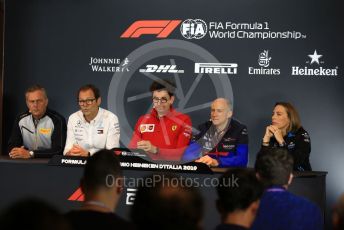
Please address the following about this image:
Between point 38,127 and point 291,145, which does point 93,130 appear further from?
point 291,145

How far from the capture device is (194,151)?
4590mm

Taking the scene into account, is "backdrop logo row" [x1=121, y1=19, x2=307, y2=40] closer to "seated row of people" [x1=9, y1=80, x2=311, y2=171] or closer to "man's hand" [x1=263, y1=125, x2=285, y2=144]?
"seated row of people" [x1=9, y1=80, x2=311, y2=171]

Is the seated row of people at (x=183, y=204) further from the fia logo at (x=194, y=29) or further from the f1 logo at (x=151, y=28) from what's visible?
the f1 logo at (x=151, y=28)

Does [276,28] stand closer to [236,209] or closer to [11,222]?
[236,209]

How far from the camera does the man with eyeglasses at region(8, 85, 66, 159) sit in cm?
491

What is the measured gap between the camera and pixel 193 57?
5.89 m

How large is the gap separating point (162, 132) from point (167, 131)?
0.16ft

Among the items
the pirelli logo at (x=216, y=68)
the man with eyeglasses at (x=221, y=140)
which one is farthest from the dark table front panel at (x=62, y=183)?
the pirelli logo at (x=216, y=68)

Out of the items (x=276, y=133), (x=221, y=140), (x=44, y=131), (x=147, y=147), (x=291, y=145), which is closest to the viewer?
(x=147, y=147)

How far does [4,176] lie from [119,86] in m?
2.60

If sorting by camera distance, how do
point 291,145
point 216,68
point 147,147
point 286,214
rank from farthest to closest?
point 216,68
point 291,145
point 147,147
point 286,214

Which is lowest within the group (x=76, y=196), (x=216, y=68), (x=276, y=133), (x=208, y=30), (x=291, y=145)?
(x=76, y=196)

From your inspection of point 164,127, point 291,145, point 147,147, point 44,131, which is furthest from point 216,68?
point 44,131

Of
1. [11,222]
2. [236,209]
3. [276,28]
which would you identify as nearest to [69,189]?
[236,209]
